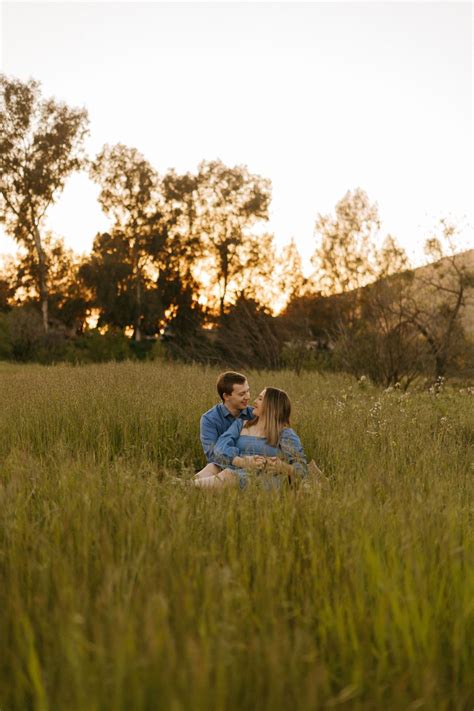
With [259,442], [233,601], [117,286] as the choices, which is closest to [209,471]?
[259,442]

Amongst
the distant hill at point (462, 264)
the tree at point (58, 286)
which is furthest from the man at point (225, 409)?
the tree at point (58, 286)

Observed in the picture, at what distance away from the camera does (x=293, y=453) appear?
5684 mm

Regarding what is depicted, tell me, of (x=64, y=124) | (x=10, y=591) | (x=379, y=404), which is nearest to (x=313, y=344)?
(x=379, y=404)

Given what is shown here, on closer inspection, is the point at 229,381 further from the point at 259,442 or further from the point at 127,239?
the point at 127,239

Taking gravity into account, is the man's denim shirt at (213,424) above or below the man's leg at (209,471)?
above

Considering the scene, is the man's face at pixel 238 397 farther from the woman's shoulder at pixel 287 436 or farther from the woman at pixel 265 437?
the woman's shoulder at pixel 287 436

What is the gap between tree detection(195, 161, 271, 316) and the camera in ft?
159

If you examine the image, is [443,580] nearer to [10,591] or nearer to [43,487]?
[10,591]

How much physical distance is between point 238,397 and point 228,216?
4333cm

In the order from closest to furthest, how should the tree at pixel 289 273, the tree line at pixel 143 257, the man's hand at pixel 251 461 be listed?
the man's hand at pixel 251 461 → the tree line at pixel 143 257 → the tree at pixel 289 273

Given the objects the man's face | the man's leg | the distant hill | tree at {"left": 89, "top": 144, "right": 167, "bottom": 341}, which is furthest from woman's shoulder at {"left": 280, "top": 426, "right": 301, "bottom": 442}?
tree at {"left": 89, "top": 144, "right": 167, "bottom": 341}

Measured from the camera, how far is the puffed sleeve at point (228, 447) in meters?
6.37

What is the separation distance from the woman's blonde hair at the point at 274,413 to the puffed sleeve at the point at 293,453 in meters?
0.08

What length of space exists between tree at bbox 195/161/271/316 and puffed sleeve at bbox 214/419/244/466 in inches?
1638
